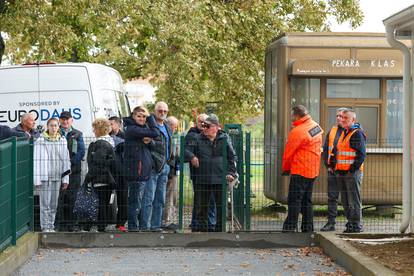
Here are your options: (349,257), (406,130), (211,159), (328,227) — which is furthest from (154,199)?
(349,257)

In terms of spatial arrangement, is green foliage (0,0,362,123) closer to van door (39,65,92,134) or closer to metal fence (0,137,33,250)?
van door (39,65,92,134)

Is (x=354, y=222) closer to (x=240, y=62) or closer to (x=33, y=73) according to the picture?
(x=33, y=73)

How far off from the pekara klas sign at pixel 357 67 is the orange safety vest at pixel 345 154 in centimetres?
315

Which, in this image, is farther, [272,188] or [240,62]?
[240,62]

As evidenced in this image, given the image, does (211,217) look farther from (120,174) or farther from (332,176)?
(332,176)

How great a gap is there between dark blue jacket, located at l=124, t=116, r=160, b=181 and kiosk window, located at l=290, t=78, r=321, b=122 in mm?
4378

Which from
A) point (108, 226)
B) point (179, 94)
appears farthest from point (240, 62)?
point (108, 226)

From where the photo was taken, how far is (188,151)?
45.2 feet

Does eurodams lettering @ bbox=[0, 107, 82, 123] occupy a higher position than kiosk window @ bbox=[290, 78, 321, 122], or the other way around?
kiosk window @ bbox=[290, 78, 321, 122]

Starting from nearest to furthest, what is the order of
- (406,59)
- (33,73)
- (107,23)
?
(406,59) → (33,73) → (107,23)

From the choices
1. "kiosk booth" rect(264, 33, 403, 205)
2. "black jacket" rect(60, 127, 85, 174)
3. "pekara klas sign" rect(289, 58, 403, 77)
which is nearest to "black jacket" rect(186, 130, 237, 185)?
"black jacket" rect(60, 127, 85, 174)

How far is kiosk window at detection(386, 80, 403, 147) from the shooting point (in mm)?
17516

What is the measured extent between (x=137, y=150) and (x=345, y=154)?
2.91m

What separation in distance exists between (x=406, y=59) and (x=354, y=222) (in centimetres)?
243
